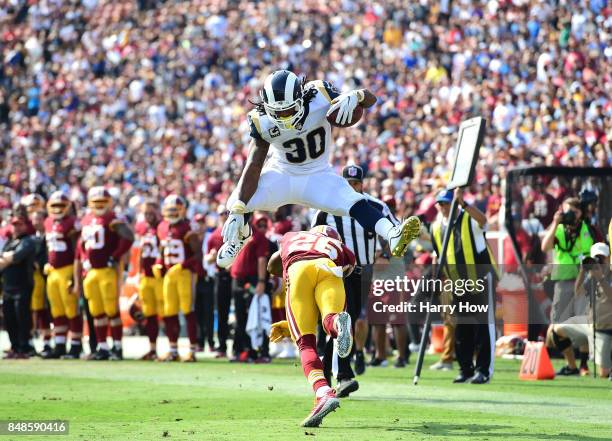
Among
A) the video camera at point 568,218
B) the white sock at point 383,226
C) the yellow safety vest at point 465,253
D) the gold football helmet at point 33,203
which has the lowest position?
the yellow safety vest at point 465,253

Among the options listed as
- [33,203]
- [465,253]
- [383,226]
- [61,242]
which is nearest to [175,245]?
[61,242]

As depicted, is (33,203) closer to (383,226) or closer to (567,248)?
(567,248)

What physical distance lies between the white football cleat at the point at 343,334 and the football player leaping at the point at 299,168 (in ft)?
3.22

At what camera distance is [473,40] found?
26.7 meters

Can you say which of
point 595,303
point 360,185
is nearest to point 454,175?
point 360,185

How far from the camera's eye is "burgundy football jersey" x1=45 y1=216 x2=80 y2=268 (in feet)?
52.4

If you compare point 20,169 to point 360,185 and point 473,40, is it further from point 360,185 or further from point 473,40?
point 360,185

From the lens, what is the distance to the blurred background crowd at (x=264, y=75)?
22250 millimetres

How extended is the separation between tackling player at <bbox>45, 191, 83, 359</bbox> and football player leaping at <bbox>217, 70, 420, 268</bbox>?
716cm

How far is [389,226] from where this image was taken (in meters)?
8.93

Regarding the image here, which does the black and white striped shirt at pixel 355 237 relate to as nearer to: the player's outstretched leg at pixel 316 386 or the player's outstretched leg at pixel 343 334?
the player's outstretched leg at pixel 316 386

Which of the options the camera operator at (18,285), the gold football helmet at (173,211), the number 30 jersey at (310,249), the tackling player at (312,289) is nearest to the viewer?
the tackling player at (312,289)

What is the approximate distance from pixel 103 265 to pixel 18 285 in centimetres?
147

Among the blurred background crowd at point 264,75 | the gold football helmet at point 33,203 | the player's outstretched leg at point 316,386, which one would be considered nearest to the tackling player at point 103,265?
the gold football helmet at point 33,203
